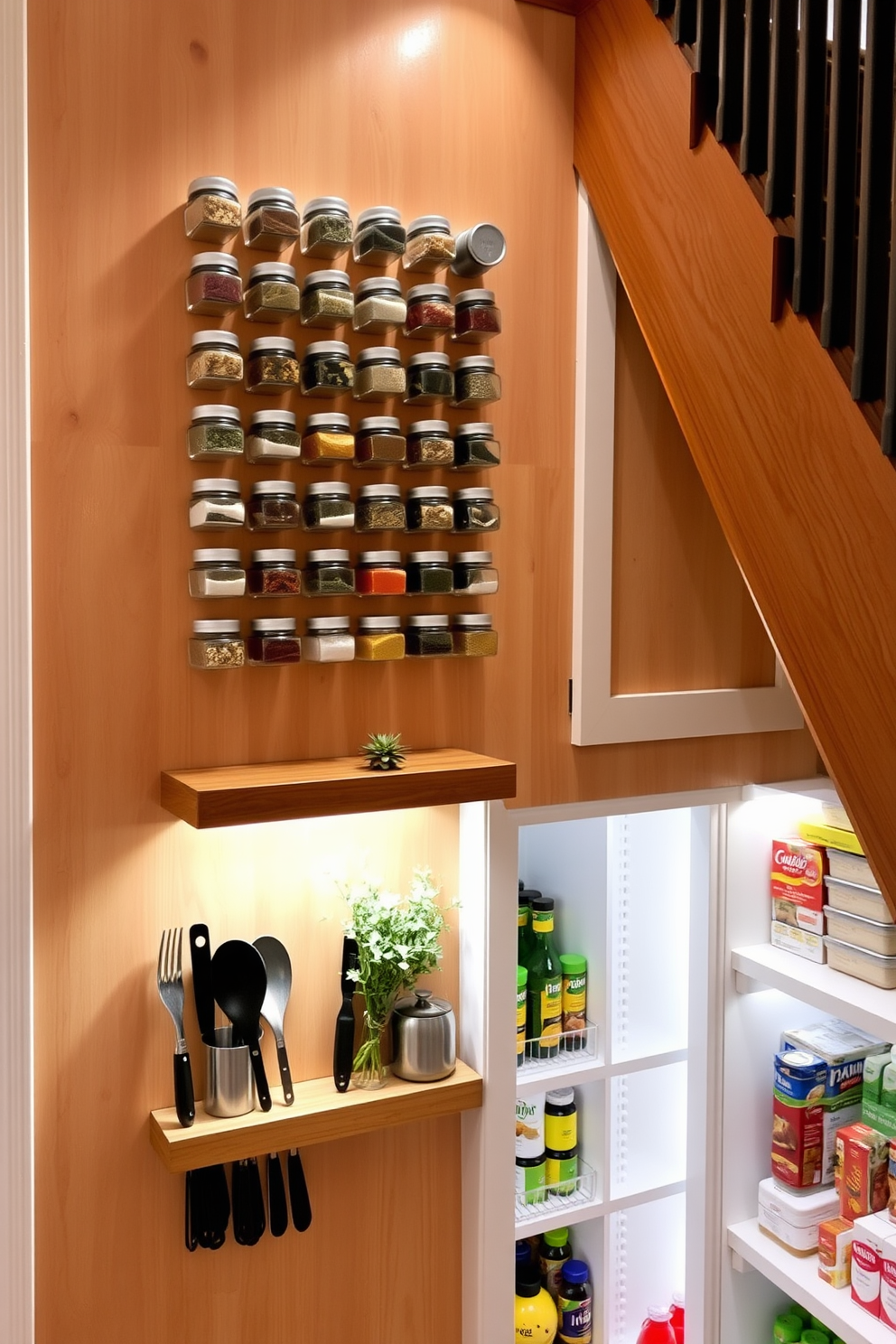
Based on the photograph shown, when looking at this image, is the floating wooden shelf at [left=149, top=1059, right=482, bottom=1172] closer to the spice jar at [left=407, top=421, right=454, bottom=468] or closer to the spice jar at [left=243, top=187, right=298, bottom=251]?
the spice jar at [left=407, top=421, right=454, bottom=468]

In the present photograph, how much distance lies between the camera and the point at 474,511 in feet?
5.42

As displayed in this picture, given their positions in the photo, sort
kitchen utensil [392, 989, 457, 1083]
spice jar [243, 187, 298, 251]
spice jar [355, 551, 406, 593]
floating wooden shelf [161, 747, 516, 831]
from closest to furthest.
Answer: floating wooden shelf [161, 747, 516, 831]
spice jar [243, 187, 298, 251]
spice jar [355, 551, 406, 593]
kitchen utensil [392, 989, 457, 1083]

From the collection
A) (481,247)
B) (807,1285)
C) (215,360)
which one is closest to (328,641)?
(215,360)

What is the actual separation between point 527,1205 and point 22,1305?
3.10 ft

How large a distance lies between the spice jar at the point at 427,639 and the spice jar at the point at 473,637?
0.09ft

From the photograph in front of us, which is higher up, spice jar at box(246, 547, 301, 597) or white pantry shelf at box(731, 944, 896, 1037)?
spice jar at box(246, 547, 301, 597)

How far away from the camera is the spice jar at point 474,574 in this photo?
1.66m

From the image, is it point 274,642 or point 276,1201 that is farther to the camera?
point 276,1201

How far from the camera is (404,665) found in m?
1.69

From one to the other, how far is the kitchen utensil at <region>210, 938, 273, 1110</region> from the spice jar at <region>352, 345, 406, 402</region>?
2.65 ft

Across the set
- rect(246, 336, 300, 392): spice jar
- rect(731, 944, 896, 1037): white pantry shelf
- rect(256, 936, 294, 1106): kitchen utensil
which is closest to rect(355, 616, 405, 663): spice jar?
rect(246, 336, 300, 392): spice jar

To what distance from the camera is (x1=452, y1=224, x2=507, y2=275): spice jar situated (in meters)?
1.61

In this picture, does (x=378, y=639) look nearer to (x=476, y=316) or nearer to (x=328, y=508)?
(x=328, y=508)

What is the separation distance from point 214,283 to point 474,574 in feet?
1.78
